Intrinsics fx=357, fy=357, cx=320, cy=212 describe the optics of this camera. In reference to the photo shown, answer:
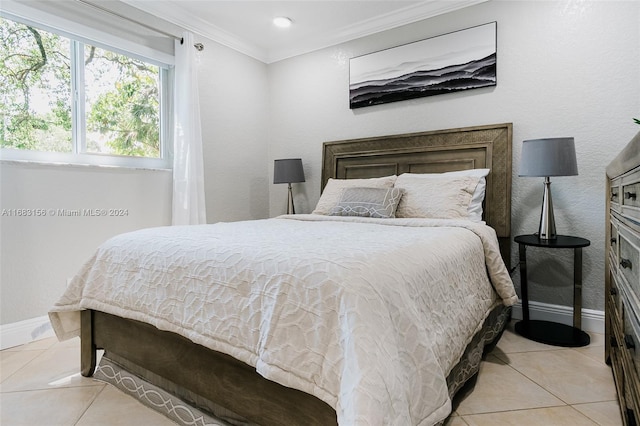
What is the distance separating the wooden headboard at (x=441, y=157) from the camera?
259cm

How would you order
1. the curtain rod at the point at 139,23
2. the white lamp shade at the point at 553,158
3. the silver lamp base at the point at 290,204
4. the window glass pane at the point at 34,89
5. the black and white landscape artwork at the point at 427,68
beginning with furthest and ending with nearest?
the silver lamp base at the point at 290,204, the black and white landscape artwork at the point at 427,68, the curtain rod at the point at 139,23, the window glass pane at the point at 34,89, the white lamp shade at the point at 553,158

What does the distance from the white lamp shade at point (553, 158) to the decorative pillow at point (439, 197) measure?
39 centimetres

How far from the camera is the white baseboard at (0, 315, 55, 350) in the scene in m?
2.14

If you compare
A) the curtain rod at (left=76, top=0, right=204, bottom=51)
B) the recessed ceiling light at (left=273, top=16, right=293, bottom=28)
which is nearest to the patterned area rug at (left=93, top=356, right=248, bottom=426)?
the curtain rod at (left=76, top=0, right=204, bottom=51)

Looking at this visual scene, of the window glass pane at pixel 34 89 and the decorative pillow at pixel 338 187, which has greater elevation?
the window glass pane at pixel 34 89

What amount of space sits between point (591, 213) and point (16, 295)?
3.68 m

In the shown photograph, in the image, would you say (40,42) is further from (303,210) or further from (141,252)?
(303,210)

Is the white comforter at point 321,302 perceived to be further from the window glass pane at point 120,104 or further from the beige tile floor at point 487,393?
the window glass pane at point 120,104

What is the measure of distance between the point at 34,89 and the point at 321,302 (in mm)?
2537

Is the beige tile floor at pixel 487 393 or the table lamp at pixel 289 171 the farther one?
the table lamp at pixel 289 171

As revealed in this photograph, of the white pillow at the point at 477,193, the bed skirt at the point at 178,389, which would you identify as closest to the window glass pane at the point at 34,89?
the bed skirt at the point at 178,389

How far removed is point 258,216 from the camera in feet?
12.8

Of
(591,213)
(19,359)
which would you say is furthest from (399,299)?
(19,359)

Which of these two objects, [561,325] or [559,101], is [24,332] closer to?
[561,325]
